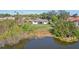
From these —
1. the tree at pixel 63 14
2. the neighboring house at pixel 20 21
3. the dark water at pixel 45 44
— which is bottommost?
the dark water at pixel 45 44

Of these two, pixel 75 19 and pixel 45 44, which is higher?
pixel 75 19

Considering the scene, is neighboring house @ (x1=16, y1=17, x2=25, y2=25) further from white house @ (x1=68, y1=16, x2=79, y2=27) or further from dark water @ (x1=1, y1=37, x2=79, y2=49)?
white house @ (x1=68, y1=16, x2=79, y2=27)

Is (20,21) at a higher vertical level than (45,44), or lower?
higher

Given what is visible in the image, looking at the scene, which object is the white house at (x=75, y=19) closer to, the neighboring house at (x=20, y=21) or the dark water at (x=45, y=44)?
the dark water at (x=45, y=44)

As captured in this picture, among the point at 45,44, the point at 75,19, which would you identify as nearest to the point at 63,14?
the point at 75,19

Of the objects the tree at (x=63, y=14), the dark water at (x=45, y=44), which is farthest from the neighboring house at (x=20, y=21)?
the tree at (x=63, y=14)

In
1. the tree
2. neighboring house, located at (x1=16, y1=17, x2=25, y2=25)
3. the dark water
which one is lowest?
the dark water

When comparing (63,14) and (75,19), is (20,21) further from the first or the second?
(75,19)

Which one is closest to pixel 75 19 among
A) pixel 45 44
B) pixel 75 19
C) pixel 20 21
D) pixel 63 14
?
pixel 75 19

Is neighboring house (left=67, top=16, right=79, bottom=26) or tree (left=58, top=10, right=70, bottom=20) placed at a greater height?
tree (left=58, top=10, right=70, bottom=20)

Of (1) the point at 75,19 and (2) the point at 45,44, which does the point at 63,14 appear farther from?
(2) the point at 45,44

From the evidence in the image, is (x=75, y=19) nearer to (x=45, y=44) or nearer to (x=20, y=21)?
(x=45, y=44)

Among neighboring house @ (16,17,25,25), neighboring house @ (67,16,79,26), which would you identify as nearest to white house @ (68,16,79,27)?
neighboring house @ (67,16,79,26)
